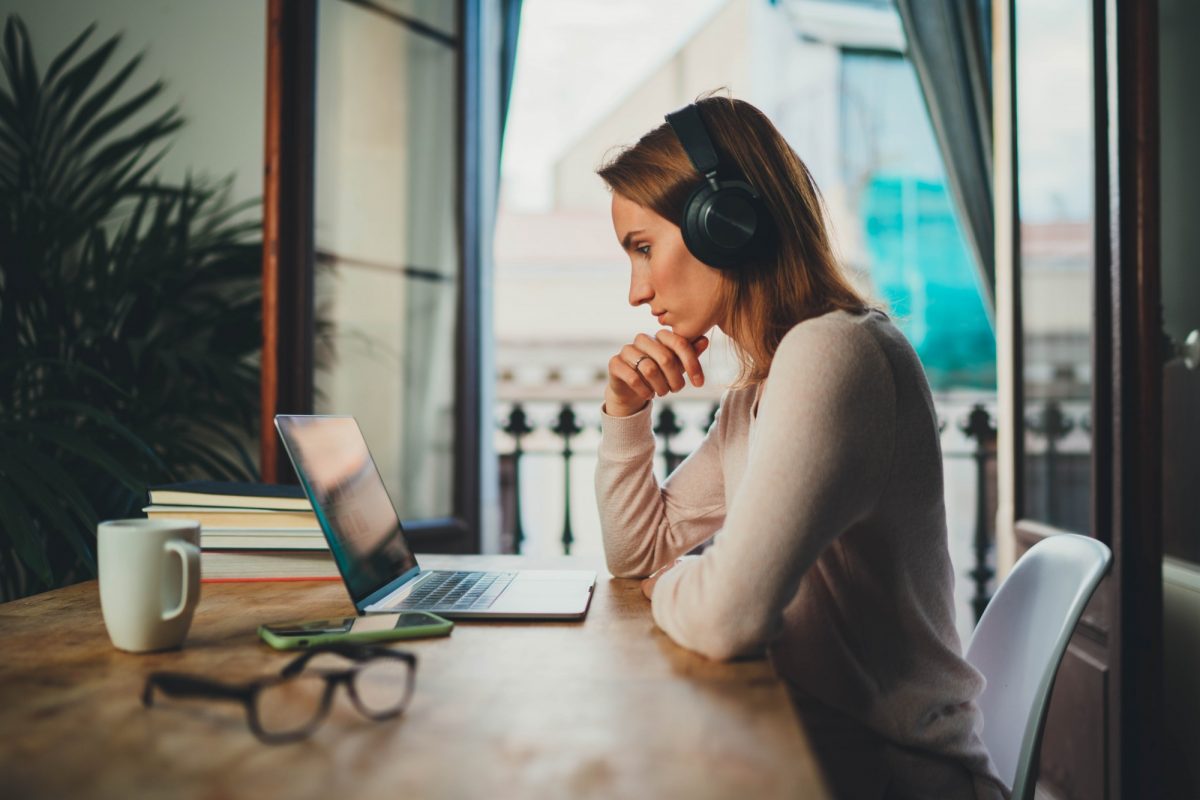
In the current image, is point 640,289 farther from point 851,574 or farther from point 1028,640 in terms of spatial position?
point 1028,640

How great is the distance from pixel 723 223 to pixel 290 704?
711 mm

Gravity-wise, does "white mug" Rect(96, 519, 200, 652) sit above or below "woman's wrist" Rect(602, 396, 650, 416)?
below

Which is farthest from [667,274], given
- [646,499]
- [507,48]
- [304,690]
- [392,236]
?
[507,48]

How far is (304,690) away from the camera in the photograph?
0.71m

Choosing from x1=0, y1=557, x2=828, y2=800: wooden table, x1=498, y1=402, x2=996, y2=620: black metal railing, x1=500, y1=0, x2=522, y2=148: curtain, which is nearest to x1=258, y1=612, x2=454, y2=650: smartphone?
x1=0, y1=557, x2=828, y2=800: wooden table

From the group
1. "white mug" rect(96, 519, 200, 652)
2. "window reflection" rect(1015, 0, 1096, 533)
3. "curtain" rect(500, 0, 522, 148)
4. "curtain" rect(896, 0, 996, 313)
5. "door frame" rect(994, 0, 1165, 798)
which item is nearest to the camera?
"white mug" rect(96, 519, 200, 652)

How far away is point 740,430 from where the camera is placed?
1201 mm

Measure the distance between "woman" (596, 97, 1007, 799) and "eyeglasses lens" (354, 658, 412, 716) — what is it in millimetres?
267

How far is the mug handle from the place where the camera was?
31.1 inches

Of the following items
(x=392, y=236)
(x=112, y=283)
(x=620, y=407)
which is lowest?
(x=620, y=407)

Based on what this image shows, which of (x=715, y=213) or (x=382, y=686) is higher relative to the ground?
(x=715, y=213)

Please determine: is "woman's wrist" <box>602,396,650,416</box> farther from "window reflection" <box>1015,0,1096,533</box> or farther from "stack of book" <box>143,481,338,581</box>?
"window reflection" <box>1015,0,1096,533</box>

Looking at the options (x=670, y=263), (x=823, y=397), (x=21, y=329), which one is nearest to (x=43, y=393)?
(x=21, y=329)

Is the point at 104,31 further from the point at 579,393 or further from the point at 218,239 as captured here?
the point at 579,393
